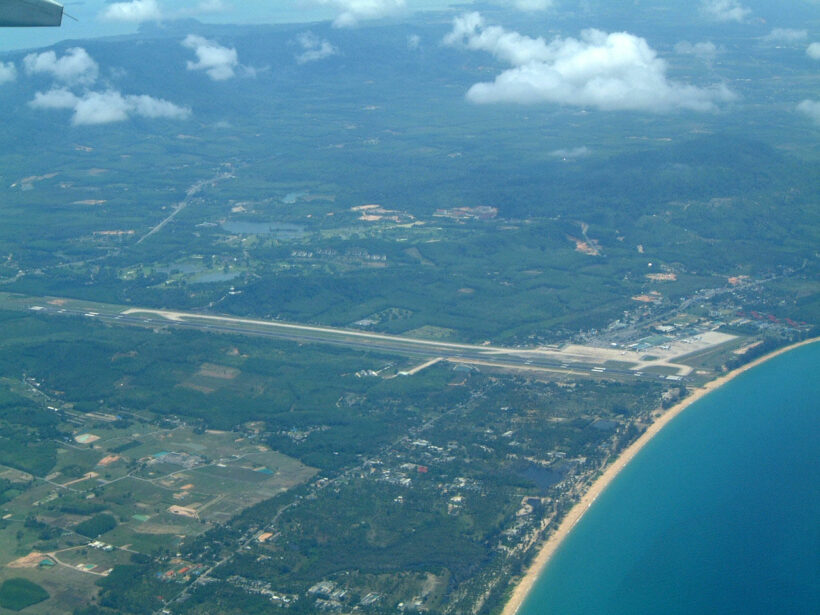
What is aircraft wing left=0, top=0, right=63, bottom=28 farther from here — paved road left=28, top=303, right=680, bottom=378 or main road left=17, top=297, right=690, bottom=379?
paved road left=28, top=303, right=680, bottom=378

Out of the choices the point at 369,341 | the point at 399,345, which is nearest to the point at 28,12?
the point at 399,345

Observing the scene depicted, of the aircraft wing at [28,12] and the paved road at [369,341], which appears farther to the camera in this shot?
the paved road at [369,341]

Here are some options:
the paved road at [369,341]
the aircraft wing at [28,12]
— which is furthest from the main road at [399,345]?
the aircraft wing at [28,12]

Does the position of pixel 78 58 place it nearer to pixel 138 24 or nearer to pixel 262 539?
pixel 138 24

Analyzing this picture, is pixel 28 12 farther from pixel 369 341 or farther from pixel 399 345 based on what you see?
pixel 369 341

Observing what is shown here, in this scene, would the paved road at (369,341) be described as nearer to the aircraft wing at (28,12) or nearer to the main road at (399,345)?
the main road at (399,345)

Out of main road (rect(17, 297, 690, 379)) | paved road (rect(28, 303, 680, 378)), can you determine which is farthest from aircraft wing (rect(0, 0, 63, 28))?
paved road (rect(28, 303, 680, 378))

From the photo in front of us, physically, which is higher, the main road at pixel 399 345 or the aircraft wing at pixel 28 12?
the aircraft wing at pixel 28 12

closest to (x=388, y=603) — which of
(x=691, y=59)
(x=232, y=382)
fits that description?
(x=232, y=382)
